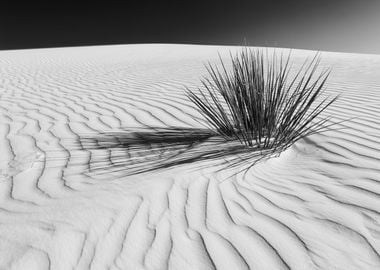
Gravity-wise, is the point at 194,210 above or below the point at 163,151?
below

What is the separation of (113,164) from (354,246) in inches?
75.7

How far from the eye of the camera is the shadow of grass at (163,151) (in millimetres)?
3068

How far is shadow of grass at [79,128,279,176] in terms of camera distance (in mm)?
3068

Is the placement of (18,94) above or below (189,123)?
above

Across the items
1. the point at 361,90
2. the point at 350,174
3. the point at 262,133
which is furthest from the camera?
the point at 361,90

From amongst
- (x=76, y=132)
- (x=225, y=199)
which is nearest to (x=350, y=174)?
(x=225, y=199)

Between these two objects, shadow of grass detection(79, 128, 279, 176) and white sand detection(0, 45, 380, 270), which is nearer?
white sand detection(0, 45, 380, 270)

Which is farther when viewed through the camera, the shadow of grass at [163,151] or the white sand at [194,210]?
the shadow of grass at [163,151]

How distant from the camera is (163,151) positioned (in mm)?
3393

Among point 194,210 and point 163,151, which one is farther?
point 163,151

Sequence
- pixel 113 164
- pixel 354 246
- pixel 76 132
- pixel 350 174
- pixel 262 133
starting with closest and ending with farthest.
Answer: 1. pixel 354 246
2. pixel 350 174
3. pixel 113 164
4. pixel 262 133
5. pixel 76 132

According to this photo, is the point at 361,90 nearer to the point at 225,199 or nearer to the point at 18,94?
the point at 225,199

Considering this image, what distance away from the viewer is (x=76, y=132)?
4.12 meters

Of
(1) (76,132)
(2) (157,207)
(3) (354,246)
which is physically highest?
(1) (76,132)
